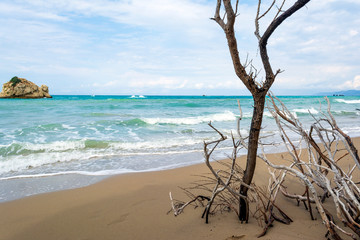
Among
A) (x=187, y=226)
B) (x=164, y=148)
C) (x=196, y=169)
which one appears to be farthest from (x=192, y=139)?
(x=187, y=226)

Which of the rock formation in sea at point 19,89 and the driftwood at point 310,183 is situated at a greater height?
the rock formation in sea at point 19,89

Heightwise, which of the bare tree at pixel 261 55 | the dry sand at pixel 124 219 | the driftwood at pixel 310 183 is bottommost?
the dry sand at pixel 124 219

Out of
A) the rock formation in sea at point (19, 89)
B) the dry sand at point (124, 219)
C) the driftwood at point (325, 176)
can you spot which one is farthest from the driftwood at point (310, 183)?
the rock formation in sea at point (19, 89)

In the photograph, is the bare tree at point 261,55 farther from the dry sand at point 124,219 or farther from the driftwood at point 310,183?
the dry sand at point 124,219

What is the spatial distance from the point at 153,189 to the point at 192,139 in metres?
5.64

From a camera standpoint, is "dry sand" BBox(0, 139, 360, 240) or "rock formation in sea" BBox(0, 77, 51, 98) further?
"rock formation in sea" BBox(0, 77, 51, 98)

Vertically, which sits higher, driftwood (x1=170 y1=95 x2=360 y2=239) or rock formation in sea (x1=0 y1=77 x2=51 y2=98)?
rock formation in sea (x1=0 y1=77 x2=51 y2=98)

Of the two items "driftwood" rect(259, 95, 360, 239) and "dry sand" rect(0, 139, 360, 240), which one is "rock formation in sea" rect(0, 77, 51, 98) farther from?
"driftwood" rect(259, 95, 360, 239)

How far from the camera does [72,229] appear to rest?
10.2 ft

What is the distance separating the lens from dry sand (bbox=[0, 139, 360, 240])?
2.71 meters

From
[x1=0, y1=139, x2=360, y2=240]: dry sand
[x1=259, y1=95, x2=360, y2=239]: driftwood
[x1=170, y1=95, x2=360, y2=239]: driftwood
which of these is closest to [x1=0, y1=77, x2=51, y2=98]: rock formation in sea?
[x1=0, y1=139, x2=360, y2=240]: dry sand

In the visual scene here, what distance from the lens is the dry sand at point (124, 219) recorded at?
271 centimetres

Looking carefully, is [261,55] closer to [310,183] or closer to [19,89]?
[310,183]

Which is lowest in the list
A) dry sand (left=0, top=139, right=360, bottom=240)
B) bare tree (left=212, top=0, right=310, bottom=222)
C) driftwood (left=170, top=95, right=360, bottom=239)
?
dry sand (left=0, top=139, right=360, bottom=240)
